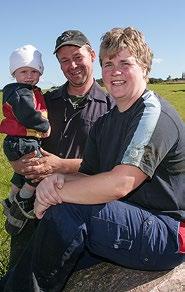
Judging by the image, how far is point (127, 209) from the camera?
148 inches

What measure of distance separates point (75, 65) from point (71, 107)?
0.55 meters

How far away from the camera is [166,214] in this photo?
396 cm

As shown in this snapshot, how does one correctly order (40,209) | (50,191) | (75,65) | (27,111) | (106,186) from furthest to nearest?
(75,65) < (27,111) < (40,209) < (50,191) < (106,186)

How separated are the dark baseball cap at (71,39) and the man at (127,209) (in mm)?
1786

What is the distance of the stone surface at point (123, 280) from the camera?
12.7 feet

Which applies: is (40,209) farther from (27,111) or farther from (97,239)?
(27,111)

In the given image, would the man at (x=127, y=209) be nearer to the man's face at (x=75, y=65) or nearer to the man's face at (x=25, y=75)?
the man's face at (x=75, y=65)

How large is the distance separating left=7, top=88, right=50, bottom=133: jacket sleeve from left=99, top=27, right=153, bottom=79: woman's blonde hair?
1.60 metres

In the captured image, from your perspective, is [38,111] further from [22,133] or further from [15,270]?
[15,270]

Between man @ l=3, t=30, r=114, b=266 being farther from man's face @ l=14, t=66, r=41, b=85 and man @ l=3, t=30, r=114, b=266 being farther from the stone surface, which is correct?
the stone surface

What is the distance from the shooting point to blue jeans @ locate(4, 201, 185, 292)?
12.1 feet

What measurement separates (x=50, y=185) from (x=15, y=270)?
32.3 inches

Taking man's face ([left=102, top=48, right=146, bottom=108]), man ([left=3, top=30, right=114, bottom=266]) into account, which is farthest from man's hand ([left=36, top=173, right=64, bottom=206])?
man ([left=3, top=30, right=114, bottom=266])

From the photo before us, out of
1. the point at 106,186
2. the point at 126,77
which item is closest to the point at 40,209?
the point at 106,186
